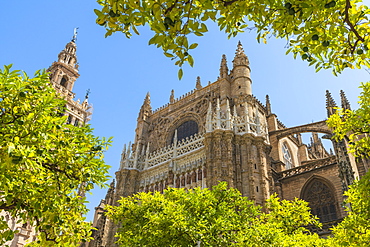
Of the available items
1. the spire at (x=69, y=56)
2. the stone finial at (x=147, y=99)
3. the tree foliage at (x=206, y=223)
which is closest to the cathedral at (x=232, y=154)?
the stone finial at (x=147, y=99)

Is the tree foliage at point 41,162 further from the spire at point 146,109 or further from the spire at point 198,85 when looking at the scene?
the spire at point 146,109

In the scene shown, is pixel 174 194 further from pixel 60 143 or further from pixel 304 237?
pixel 60 143

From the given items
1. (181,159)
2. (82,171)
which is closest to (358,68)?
(82,171)

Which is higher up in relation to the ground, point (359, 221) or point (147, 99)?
point (147, 99)

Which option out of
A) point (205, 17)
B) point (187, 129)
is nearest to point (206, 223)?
point (205, 17)

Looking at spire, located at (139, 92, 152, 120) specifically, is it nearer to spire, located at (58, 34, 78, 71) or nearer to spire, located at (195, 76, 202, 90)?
spire, located at (195, 76, 202, 90)

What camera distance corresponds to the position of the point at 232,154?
20453 mm

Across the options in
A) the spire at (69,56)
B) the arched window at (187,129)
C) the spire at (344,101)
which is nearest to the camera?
the spire at (344,101)

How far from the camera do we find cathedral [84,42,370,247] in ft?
64.2

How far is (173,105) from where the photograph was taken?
30781mm

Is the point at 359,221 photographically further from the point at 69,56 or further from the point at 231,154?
the point at 69,56

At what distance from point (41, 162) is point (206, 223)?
280 inches

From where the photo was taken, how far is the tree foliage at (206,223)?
1100cm

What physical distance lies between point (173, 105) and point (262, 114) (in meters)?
8.75
